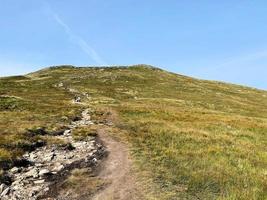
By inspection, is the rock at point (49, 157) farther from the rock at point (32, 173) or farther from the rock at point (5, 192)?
the rock at point (5, 192)

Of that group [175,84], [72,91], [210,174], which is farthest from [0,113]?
[175,84]

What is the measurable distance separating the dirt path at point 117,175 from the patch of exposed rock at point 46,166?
2.91 feet

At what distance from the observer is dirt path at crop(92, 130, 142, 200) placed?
20875 mm

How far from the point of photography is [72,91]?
8575 cm

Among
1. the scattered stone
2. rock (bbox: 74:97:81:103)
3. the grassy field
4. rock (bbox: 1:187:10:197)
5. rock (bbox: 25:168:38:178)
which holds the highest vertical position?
rock (bbox: 74:97:81:103)

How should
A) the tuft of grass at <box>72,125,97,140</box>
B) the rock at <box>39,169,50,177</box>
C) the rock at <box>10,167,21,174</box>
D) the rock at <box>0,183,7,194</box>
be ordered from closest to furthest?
the rock at <box>0,183,7,194</box> → the rock at <box>39,169,50,177</box> → the rock at <box>10,167,21,174</box> → the tuft of grass at <box>72,125,97,140</box>

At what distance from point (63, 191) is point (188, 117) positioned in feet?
112

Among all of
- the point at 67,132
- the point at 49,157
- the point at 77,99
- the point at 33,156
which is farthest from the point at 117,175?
the point at 77,99

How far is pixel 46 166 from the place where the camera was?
26.6 metres

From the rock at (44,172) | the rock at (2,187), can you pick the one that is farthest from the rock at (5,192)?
the rock at (44,172)

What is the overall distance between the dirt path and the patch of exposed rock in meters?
0.89

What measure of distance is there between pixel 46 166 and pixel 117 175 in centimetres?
493

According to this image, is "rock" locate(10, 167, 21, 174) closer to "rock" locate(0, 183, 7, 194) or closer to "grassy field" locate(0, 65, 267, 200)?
"grassy field" locate(0, 65, 267, 200)

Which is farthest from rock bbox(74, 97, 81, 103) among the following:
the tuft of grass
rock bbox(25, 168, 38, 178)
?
rock bbox(25, 168, 38, 178)
